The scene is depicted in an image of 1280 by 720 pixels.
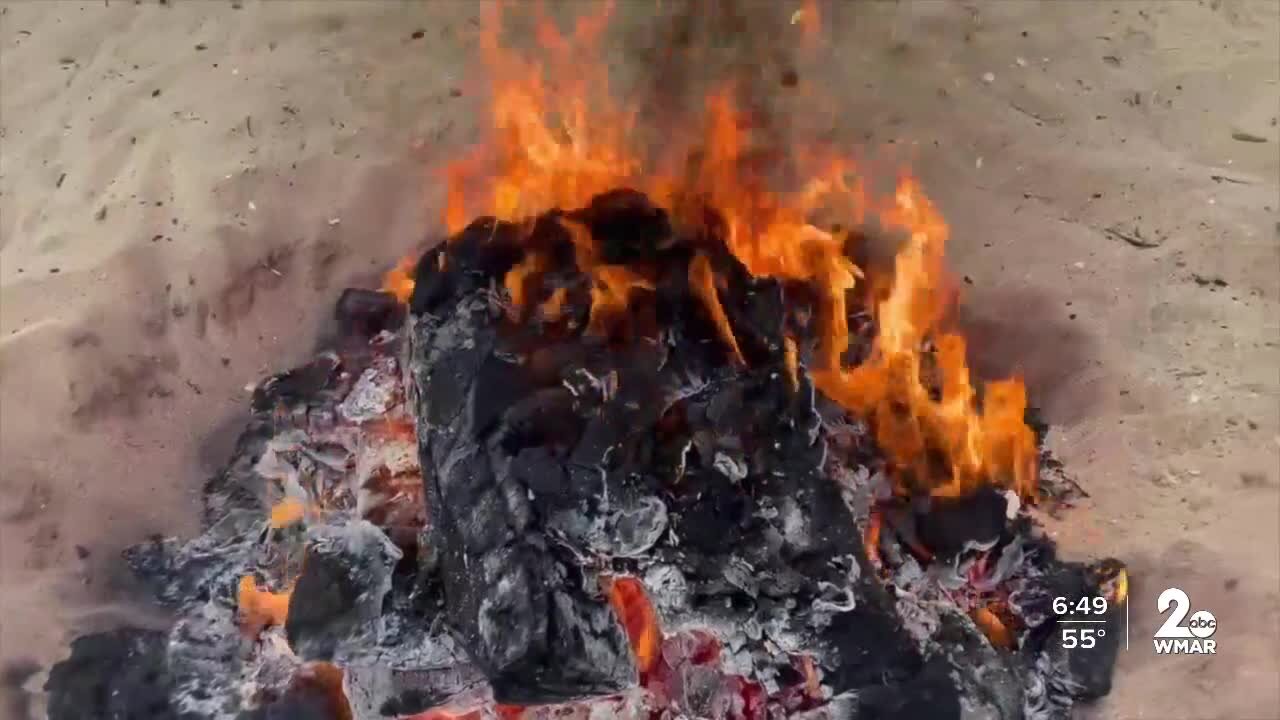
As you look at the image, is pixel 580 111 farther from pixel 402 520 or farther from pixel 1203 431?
pixel 1203 431

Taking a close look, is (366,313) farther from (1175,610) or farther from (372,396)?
(1175,610)

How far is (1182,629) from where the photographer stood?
2.48 meters

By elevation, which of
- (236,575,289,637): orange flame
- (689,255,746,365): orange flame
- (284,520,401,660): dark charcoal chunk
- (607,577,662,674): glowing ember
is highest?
(689,255,746,365): orange flame

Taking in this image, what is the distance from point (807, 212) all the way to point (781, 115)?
0.25 m

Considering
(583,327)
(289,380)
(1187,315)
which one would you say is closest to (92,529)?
(289,380)

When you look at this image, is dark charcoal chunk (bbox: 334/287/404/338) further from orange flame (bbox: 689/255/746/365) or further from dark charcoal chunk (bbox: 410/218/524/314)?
orange flame (bbox: 689/255/746/365)

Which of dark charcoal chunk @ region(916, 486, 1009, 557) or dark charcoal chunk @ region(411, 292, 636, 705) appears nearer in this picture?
dark charcoal chunk @ region(411, 292, 636, 705)

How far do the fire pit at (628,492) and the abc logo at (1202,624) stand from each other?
215 millimetres

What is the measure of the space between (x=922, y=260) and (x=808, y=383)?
620 mm

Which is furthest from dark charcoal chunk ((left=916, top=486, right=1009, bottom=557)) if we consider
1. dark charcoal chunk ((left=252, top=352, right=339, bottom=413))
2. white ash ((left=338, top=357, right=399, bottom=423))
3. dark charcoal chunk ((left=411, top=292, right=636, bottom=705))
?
dark charcoal chunk ((left=252, top=352, right=339, bottom=413))

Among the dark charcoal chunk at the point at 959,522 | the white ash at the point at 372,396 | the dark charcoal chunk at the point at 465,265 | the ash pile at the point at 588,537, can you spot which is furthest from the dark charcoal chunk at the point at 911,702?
the white ash at the point at 372,396

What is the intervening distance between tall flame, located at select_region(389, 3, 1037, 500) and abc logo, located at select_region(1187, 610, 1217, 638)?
23.3 inches

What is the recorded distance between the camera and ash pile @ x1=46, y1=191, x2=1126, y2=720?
5.90ft

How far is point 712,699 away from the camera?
6.93ft
